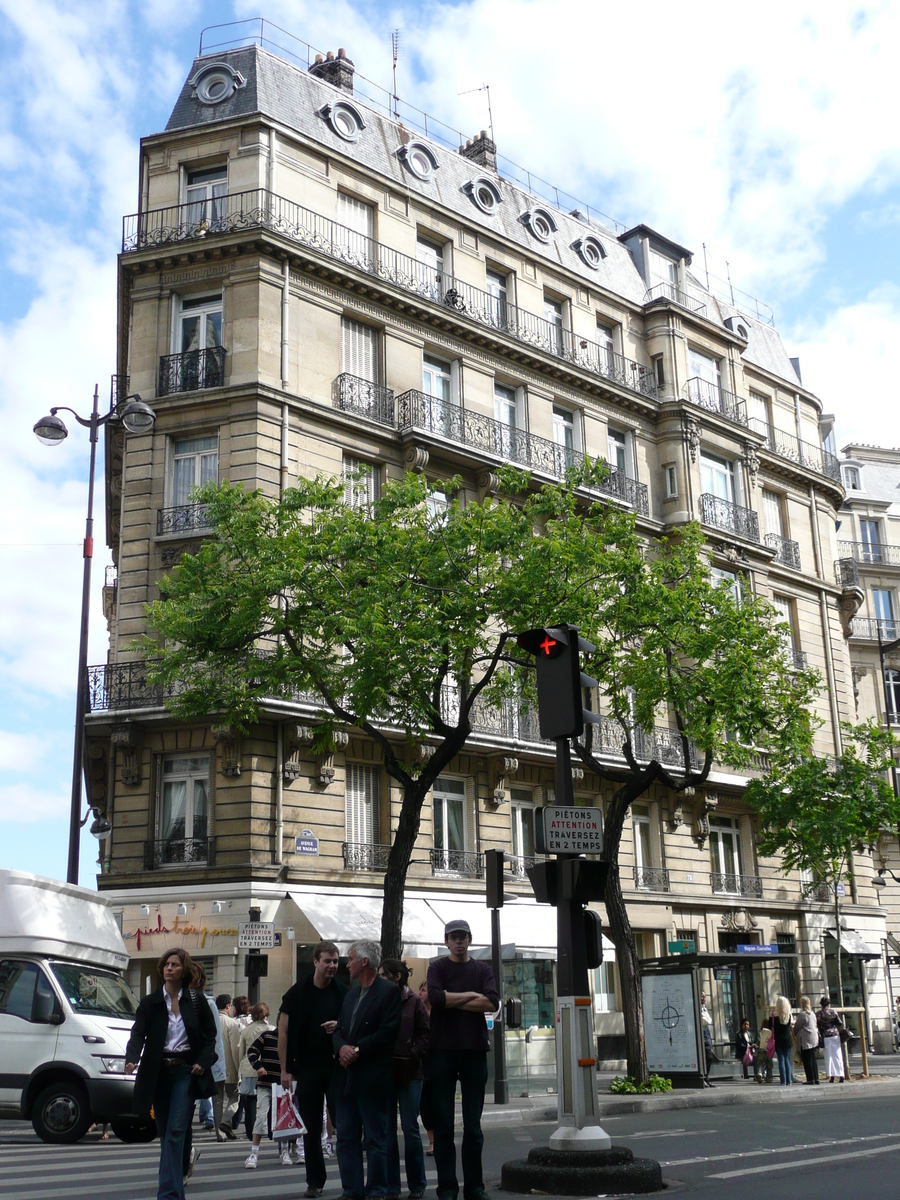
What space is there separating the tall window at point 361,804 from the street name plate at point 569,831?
16.1m

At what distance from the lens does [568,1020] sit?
377 inches

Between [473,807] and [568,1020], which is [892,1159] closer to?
[568,1020]

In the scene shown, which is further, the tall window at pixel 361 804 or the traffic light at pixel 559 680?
the tall window at pixel 361 804

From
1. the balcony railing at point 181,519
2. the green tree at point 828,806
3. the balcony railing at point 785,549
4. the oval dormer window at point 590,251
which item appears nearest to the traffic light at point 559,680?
the balcony railing at point 181,519

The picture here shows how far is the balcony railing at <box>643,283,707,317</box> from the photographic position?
123 ft

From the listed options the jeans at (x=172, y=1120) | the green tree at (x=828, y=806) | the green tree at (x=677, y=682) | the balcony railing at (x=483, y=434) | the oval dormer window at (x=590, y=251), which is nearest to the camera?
the jeans at (x=172, y=1120)

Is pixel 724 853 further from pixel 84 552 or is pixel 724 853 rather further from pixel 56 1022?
pixel 56 1022

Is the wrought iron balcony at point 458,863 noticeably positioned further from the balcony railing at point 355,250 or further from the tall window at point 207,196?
the tall window at point 207,196

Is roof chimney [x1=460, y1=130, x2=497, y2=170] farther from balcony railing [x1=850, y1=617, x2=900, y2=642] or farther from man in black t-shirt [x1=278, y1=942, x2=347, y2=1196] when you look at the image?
man in black t-shirt [x1=278, y1=942, x2=347, y2=1196]

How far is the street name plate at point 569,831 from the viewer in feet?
31.7

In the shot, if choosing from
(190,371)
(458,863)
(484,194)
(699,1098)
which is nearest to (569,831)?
(699,1098)

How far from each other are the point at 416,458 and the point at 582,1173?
2047 cm

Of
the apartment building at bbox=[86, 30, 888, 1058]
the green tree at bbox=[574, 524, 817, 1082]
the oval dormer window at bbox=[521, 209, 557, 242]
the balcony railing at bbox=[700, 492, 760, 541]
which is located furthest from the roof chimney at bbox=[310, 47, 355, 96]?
the green tree at bbox=[574, 524, 817, 1082]

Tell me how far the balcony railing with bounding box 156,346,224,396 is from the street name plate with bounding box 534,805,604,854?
61.3 feet
